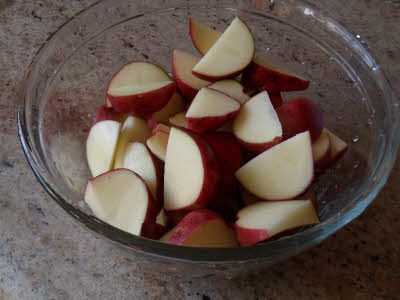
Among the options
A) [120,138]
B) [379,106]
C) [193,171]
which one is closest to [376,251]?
[379,106]

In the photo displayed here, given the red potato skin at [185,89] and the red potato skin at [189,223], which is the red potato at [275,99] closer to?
the red potato skin at [185,89]

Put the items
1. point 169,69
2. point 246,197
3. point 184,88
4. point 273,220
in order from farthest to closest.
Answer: point 169,69 → point 184,88 → point 246,197 → point 273,220

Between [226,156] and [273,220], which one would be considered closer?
[273,220]

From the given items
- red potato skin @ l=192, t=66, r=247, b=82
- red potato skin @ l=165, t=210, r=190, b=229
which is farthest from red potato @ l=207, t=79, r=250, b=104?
red potato skin @ l=165, t=210, r=190, b=229

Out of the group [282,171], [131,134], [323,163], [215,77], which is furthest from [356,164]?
[131,134]

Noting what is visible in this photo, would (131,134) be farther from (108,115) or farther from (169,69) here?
(169,69)

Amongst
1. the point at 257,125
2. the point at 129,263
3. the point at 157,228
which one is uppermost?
the point at 257,125

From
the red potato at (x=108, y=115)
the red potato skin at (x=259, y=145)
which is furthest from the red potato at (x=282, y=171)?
the red potato at (x=108, y=115)
